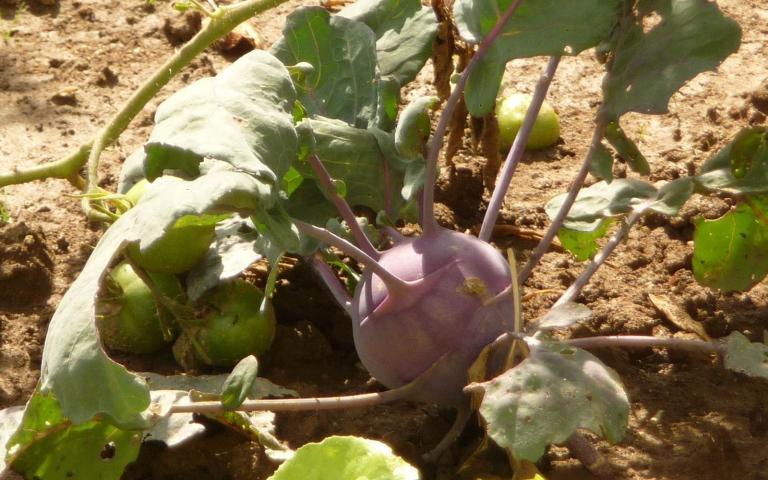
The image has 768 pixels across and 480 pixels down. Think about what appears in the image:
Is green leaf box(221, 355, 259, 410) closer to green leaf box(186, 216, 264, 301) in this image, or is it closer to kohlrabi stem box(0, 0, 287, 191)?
green leaf box(186, 216, 264, 301)

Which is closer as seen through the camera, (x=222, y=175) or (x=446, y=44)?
(x=222, y=175)

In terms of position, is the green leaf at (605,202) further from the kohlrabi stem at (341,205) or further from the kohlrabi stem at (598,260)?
the kohlrabi stem at (341,205)

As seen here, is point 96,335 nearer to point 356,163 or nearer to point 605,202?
point 356,163

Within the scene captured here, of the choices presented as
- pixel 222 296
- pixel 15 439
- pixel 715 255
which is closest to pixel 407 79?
pixel 222 296

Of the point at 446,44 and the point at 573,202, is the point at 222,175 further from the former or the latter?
the point at 446,44

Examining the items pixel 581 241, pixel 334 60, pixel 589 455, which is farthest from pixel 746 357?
pixel 334 60

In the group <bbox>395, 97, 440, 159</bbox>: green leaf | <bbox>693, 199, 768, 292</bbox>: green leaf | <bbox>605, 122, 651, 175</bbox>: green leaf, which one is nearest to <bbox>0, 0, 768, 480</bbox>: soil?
<bbox>693, 199, 768, 292</bbox>: green leaf
